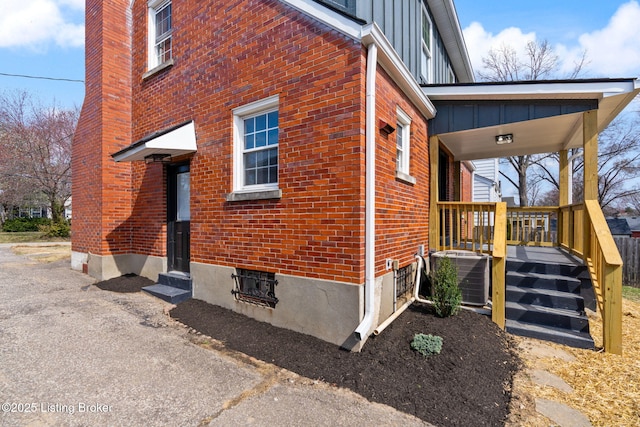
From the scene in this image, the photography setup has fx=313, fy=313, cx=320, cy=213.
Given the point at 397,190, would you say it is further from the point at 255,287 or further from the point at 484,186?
the point at 484,186

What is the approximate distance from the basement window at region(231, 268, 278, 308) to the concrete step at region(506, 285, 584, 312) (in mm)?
3771

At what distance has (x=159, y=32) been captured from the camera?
285 inches

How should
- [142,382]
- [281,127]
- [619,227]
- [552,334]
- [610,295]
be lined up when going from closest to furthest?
[142,382] < [610,295] < [552,334] < [281,127] < [619,227]

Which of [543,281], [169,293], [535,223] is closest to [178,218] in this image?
[169,293]

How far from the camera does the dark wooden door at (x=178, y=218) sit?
642cm

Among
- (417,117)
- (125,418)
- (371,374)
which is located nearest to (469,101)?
(417,117)

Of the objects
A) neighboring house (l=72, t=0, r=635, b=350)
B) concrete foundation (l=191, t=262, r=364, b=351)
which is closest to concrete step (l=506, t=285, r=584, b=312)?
neighboring house (l=72, t=0, r=635, b=350)

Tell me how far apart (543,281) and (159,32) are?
929 cm

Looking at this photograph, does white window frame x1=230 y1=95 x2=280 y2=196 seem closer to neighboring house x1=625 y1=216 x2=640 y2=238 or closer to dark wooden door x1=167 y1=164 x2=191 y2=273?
dark wooden door x1=167 y1=164 x2=191 y2=273

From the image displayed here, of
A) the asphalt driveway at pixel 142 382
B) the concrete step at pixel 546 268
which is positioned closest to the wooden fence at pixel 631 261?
the concrete step at pixel 546 268

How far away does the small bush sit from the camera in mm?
3580

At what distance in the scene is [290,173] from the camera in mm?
4355

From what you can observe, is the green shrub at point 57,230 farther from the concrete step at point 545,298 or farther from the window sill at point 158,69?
the concrete step at point 545,298

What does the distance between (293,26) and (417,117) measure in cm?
284
